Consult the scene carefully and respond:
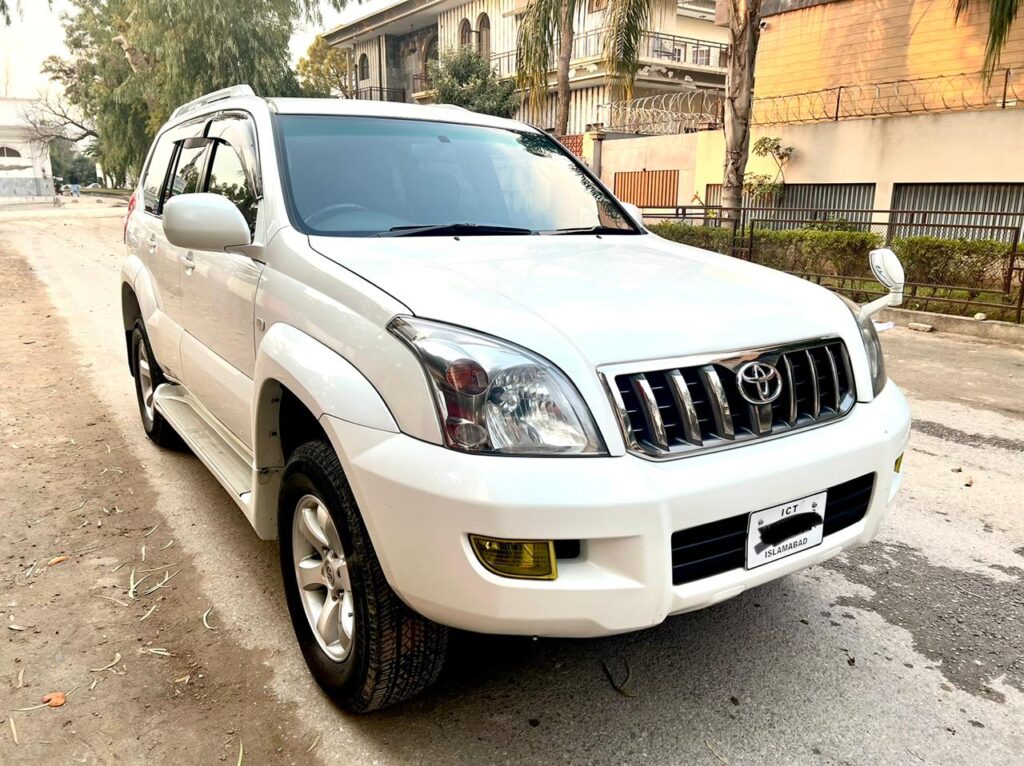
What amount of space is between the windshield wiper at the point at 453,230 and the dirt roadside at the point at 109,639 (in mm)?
1609

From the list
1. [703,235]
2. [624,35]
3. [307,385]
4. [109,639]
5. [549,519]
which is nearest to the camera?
[549,519]

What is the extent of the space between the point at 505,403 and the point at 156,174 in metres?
3.71

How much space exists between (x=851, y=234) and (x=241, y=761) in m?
10.3

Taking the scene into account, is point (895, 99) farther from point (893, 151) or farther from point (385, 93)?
point (385, 93)

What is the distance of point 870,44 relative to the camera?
15.7 m

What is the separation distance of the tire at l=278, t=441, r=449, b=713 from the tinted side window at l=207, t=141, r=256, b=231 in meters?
1.17

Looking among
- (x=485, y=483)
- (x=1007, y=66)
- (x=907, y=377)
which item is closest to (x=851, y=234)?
(x=907, y=377)

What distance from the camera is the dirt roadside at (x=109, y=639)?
2375 millimetres

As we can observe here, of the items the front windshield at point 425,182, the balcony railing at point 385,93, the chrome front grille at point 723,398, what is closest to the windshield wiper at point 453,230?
the front windshield at point 425,182

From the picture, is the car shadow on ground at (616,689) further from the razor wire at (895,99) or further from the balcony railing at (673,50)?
the balcony railing at (673,50)

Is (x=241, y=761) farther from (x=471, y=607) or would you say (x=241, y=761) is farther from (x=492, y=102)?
(x=492, y=102)

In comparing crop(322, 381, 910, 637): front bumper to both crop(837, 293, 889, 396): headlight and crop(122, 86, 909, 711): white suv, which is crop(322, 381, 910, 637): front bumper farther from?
crop(837, 293, 889, 396): headlight

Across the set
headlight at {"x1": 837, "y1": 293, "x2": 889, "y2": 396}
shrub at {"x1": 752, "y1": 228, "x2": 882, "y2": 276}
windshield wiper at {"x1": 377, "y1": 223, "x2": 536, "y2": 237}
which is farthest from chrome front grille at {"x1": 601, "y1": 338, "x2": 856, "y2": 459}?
shrub at {"x1": 752, "y1": 228, "x2": 882, "y2": 276}

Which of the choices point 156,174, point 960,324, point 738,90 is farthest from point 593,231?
point 738,90
